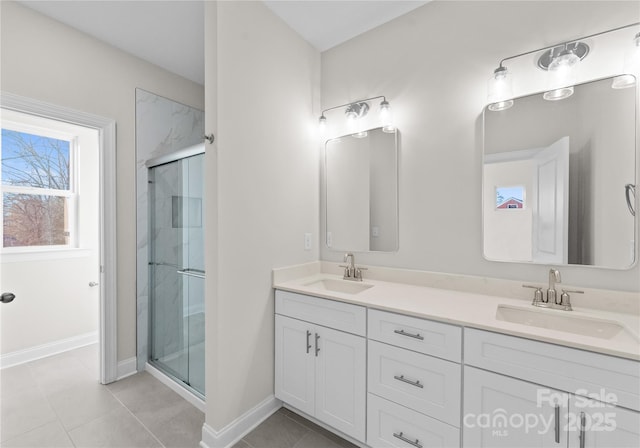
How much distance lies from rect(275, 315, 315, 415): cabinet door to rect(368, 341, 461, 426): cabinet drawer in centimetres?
42

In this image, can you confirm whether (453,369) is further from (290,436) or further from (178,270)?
(178,270)

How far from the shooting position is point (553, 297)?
1.37 meters

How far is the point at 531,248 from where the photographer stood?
150cm

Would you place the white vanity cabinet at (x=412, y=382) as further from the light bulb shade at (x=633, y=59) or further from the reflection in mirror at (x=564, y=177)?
the light bulb shade at (x=633, y=59)

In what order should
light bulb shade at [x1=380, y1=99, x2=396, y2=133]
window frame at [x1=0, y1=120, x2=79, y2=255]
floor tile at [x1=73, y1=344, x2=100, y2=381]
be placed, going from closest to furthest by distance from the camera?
light bulb shade at [x1=380, y1=99, x2=396, y2=133]
floor tile at [x1=73, y1=344, x2=100, y2=381]
window frame at [x1=0, y1=120, x2=79, y2=255]

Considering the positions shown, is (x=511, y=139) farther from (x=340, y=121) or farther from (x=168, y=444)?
(x=168, y=444)

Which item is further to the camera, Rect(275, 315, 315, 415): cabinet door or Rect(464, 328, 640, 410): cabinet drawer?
Rect(275, 315, 315, 415): cabinet door

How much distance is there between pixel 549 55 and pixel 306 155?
1.54m

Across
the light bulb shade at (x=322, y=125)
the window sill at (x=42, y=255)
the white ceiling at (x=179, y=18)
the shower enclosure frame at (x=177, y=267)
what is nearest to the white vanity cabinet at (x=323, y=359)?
the shower enclosure frame at (x=177, y=267)

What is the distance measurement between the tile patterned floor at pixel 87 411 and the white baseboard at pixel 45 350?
0.09 metres

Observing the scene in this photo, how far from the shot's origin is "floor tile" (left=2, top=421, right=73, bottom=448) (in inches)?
61.7

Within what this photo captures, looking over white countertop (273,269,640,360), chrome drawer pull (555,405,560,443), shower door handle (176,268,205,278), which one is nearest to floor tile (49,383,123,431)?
shower door handle (176,268,205,278)

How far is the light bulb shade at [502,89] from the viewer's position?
1.53 metres

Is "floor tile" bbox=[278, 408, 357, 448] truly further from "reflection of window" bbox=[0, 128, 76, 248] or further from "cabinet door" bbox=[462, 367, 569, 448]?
"reflection of window" bbox=[0, 128, 76, 248]
